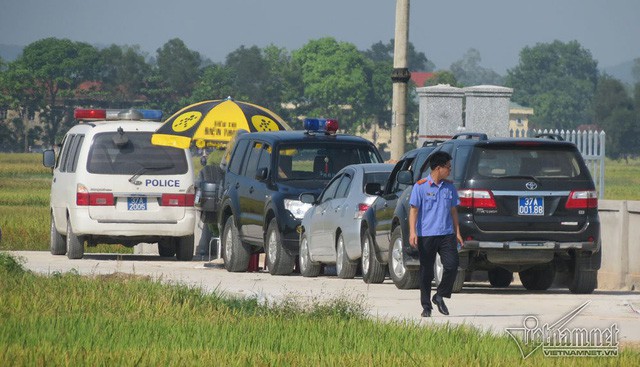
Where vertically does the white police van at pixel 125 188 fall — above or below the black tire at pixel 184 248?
above

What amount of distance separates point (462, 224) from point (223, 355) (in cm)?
715

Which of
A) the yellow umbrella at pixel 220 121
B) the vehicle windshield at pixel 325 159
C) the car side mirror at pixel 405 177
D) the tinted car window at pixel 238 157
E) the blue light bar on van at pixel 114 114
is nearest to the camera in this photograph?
the car side mirror at pixel 405 177

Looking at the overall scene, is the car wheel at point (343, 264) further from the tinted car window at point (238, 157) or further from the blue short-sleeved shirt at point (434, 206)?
the blue short-sleeved shirt at point (434, 206)

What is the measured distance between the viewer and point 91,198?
26953mm

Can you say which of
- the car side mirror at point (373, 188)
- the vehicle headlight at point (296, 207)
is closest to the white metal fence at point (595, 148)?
the vehicle headlight at point (296, 207)

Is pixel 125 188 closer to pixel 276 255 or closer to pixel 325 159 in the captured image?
pixel 325 159

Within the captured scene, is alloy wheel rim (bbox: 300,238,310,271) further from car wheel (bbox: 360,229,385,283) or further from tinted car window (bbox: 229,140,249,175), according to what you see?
tinted car window (bbox: 229,140,249,175)

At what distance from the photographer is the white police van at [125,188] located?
27.0 metres

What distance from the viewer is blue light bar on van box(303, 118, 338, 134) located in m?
25.4

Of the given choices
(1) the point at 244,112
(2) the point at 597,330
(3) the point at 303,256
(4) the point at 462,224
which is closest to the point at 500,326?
(2) the point at 597,330

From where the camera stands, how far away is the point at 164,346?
1291 cm

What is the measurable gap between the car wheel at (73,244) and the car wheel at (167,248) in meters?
2.07

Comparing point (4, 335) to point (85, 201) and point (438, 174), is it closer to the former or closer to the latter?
point (438, 174)

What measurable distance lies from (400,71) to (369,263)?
7.94 metres
